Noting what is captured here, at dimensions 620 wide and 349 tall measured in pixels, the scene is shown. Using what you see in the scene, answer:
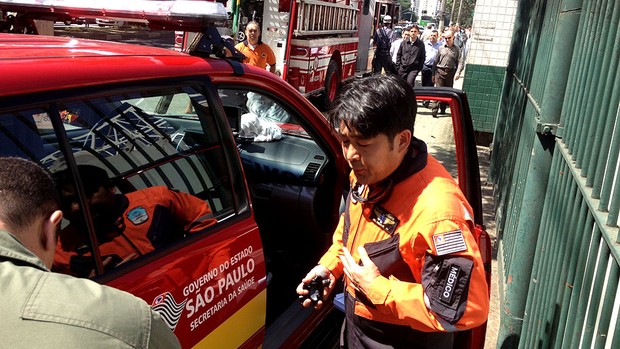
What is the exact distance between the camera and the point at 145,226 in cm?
187

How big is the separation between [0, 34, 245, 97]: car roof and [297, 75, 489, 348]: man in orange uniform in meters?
0.59

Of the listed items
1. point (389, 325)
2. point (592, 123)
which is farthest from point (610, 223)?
point (389, 325)

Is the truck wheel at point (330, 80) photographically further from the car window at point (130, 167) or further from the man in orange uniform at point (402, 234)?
the man in orange uniform at point (402, 234)

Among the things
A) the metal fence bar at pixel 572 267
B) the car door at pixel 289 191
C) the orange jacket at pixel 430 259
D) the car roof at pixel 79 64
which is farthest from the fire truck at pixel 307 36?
the orange jacket at pixel 430 259

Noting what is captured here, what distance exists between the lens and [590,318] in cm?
185

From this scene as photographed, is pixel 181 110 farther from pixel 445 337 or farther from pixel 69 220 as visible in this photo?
pixel 445 337

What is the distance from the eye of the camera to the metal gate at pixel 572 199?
183 cm

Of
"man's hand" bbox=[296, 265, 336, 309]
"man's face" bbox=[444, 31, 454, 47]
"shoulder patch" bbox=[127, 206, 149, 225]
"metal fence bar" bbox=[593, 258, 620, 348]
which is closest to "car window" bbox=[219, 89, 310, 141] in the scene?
"man's hand" bbox=[296, 265, 336, 309]

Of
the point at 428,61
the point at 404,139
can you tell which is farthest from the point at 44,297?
the point at 428,61

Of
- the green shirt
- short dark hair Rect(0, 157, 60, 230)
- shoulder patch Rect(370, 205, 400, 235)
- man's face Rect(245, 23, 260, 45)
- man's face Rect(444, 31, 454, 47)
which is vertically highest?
man's face Rect(444, 31, 454, 47)

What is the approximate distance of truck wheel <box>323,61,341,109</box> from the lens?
1205 centimetres

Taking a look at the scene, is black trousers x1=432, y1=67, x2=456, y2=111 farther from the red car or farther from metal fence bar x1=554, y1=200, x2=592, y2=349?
metal fence bar x1=554, y1=200, x2=592, y2=349

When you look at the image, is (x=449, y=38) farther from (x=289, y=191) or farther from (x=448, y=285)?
(x=448, y=285)

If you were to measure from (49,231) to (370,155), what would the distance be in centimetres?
95
